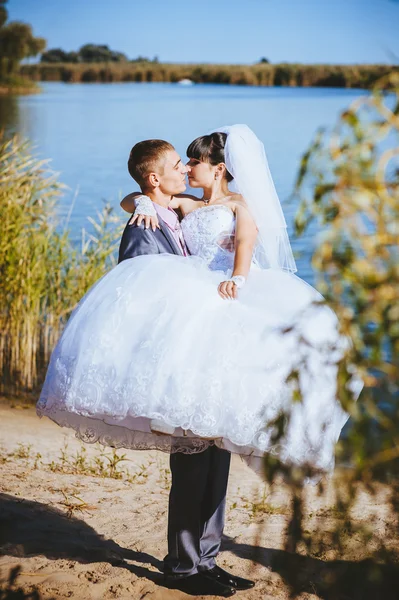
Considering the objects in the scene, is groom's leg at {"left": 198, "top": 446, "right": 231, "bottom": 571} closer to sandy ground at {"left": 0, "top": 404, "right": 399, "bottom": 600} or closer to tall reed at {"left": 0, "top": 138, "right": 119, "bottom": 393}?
sandy ground at {"left": 0, "top": 404, "right": 399, "bottom": 600}

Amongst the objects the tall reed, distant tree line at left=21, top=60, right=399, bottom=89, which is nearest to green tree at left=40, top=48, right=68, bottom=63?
distant tree line at left=21, top=60, right=399, bottom=89

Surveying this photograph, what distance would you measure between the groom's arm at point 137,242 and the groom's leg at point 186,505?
2.83 feet

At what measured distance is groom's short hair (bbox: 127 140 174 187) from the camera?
3662 mm

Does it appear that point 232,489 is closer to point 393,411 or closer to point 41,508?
point 41,508

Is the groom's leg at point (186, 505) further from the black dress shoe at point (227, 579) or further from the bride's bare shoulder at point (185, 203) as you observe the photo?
the bride's bare shoulder at point (185, 203)

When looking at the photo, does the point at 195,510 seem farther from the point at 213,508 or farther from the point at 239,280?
the point at 239,280

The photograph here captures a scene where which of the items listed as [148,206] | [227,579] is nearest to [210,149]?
[148,206]

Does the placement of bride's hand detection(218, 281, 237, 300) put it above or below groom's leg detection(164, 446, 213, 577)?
above

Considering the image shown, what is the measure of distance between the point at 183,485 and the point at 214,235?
1.06 m

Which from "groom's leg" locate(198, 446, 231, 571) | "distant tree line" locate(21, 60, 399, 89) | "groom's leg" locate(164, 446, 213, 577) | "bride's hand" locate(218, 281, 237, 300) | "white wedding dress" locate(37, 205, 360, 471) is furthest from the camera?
"distant tree line" locate(21, 60, 399, 89)

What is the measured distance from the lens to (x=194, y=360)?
306 cm

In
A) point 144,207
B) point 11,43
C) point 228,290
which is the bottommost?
point 228,290

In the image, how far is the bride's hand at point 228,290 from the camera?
3.27 metres

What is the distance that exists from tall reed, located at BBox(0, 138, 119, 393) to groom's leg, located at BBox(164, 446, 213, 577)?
4284 millimetres
